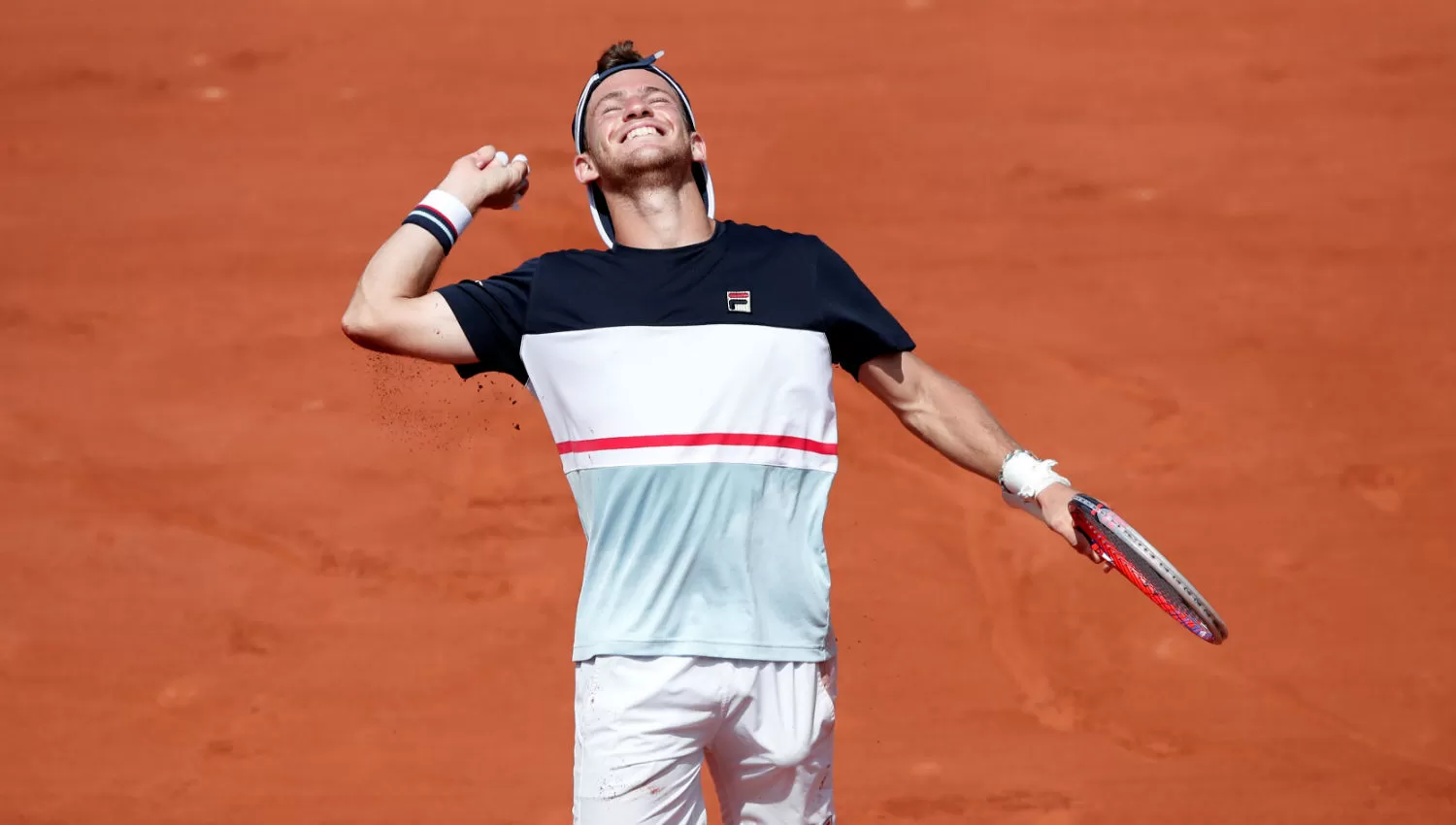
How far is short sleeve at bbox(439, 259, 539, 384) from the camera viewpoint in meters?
3.81

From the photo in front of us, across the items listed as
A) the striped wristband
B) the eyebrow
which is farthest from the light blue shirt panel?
the eyebrow

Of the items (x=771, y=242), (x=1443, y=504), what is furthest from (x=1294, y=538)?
(x=771, y=242)

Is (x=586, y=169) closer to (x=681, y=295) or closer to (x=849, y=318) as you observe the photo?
(x=681, y=295)

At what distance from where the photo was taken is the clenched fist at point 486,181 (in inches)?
158

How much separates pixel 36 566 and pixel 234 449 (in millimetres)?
1014

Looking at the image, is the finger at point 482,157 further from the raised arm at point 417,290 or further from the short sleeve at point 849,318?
the short sleeve at point 849,318

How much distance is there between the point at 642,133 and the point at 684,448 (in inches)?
34.8

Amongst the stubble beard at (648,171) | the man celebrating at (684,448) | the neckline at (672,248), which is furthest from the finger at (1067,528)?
the stubble beard at (648,171)

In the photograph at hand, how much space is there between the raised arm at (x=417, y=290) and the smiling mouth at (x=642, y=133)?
40 cm

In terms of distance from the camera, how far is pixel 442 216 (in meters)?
3.95

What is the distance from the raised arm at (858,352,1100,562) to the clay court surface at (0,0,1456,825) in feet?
9.06

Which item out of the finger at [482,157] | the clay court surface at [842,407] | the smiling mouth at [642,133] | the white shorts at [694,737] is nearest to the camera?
the white shorts at [694,737]

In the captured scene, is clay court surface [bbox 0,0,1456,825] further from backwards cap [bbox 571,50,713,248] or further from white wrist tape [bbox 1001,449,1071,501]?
backwards cap [bbox 571,50,713,248]

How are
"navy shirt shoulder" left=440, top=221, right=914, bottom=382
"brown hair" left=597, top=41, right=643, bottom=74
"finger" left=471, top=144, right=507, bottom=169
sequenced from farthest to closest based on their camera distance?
"brown hair" left=597, top=41, right=643, bottom=74
"finger" left=471, top=144, right=507, bottom=169
"navy shirt shoulder" left=440, top=221, right=914, bottom=382
